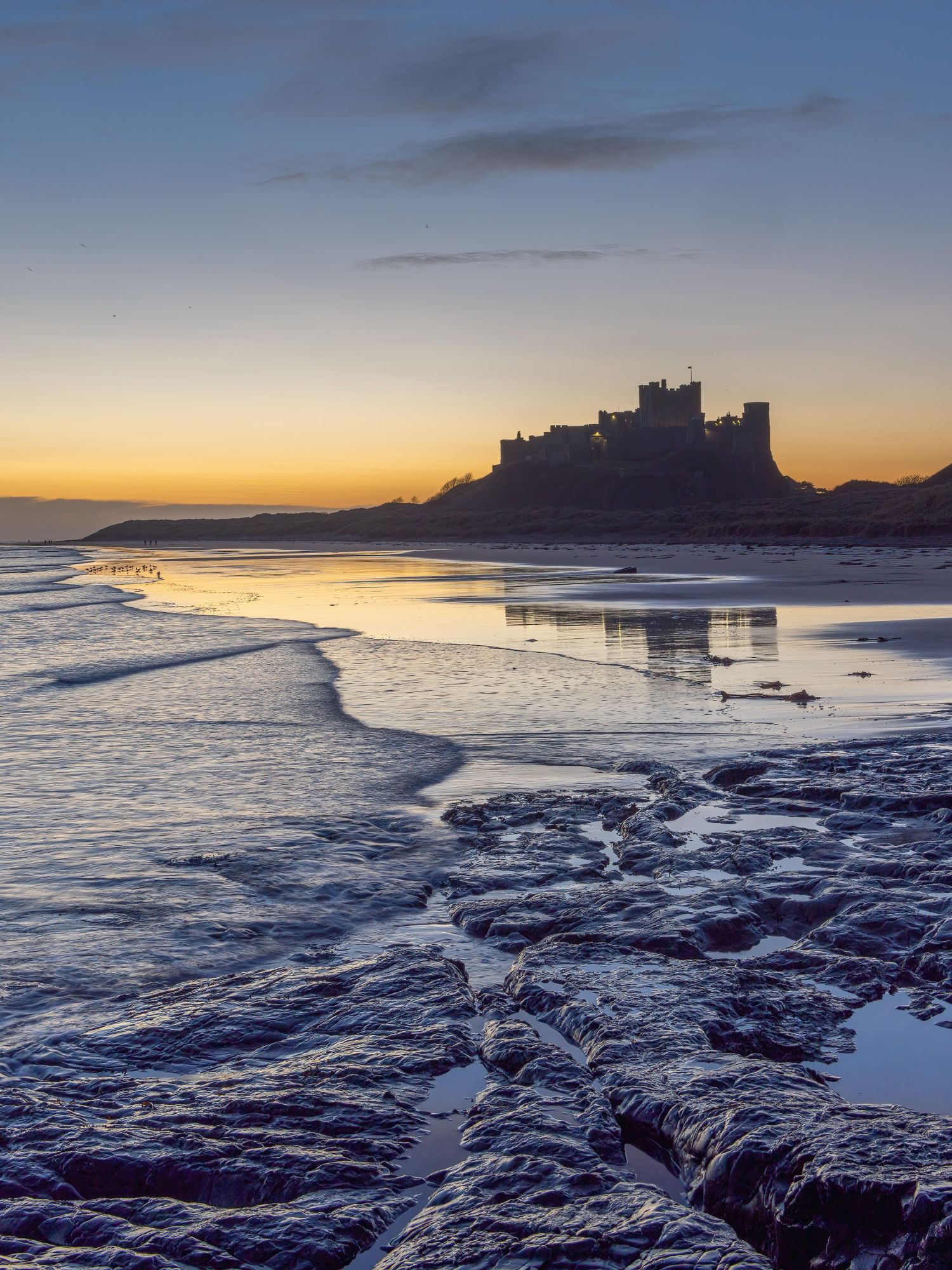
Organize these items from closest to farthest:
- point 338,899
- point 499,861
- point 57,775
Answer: point 338,899 → point 499,861 → point 57,775

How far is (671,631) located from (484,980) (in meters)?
12.3

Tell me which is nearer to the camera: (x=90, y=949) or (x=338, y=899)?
(x=90, y=949)

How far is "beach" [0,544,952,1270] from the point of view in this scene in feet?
7.84

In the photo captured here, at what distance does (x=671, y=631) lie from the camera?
15.6 m

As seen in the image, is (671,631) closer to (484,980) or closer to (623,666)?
(623,666)

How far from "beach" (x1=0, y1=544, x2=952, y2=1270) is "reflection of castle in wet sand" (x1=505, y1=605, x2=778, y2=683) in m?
2.53

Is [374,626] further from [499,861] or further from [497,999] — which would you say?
Result: [497,999]

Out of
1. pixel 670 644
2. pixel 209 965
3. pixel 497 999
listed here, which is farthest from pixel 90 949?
pixel 670 644

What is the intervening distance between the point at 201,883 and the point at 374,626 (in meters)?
13.0

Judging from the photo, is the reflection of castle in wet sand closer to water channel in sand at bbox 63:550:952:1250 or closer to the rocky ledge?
water channel in sand at bbox 63:550:952:1250

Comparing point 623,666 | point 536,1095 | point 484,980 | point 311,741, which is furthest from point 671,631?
point 536,1095

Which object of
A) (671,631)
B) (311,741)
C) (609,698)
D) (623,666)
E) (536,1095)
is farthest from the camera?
(671,631)

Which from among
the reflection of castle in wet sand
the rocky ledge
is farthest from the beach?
the reflection of castle in wet sand

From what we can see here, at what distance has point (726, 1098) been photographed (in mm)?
2781
